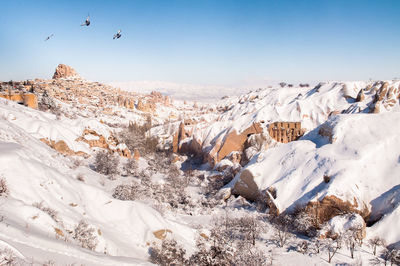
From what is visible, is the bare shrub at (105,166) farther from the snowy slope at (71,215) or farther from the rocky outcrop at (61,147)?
the snowy slope at (71,215)

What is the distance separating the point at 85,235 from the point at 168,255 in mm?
3996

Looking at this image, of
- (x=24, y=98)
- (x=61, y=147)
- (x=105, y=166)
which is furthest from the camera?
(x=24, y=98)

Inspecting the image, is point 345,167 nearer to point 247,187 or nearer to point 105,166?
point 247,187

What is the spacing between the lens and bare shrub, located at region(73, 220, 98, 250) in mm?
10000

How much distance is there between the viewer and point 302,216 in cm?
1900

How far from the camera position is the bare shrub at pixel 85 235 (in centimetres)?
1000

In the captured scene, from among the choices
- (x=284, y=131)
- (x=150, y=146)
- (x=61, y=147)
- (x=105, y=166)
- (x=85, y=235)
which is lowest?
(x=150, y=146)

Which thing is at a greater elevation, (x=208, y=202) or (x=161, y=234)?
(x=161, y=234)

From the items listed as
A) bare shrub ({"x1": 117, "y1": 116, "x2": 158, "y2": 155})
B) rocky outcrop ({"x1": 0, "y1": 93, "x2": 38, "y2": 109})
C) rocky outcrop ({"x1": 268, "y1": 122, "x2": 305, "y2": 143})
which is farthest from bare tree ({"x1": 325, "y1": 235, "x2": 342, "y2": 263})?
rocky outcrop ({"x1": 0, "y1": 93, "x2": 38, "y2": 109})

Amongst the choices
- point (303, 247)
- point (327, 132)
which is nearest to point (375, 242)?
point (303, 247)

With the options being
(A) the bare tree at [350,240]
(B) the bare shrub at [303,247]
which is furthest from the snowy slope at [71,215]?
(A) the bare tree at [350,240]

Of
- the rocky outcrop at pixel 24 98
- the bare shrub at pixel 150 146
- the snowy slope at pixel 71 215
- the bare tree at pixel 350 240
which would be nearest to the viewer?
the snowy slope at pixel 71 215

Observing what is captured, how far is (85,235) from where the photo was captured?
10.4m

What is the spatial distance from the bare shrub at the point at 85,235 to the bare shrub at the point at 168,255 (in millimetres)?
3068
